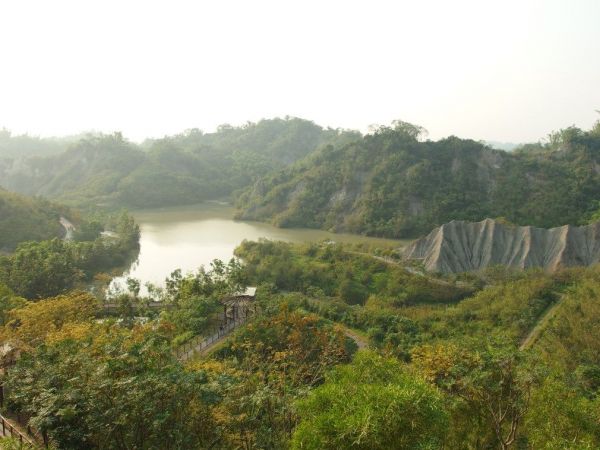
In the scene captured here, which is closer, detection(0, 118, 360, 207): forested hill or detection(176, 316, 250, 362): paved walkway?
detection(176, 316, 250, 362): paved walkway

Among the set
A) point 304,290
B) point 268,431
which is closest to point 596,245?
point 304,290

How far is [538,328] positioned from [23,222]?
35.6 meters

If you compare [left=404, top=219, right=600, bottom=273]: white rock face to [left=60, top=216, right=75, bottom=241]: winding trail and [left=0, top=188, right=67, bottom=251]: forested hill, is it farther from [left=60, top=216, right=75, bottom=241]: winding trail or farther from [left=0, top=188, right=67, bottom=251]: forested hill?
[left=0, top=188, right=67, bottom=251]: forested hill

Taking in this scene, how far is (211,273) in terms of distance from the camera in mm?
23031

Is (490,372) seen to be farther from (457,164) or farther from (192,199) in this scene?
(192,199)

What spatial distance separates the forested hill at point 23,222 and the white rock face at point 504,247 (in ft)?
91.3

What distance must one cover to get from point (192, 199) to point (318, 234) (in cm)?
3139

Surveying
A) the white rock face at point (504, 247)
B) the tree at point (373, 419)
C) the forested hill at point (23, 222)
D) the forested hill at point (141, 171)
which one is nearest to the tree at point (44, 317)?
the tree at point (373, 419)

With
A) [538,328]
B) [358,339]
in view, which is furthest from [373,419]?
[538,328]

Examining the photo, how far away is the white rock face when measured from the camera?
27.2 metres

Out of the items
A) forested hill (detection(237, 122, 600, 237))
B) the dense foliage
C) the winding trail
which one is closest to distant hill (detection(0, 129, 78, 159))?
the winding trail

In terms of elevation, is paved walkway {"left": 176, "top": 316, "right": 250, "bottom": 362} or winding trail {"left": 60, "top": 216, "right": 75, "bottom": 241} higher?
winding trail {"left": 60, "top": 216, "right": 75, "bottom": 241}

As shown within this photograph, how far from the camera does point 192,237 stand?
41594 mm

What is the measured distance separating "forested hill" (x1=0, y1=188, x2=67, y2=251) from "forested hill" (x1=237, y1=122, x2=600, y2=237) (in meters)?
22.2
